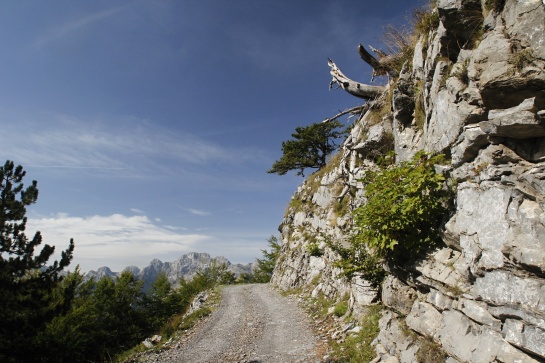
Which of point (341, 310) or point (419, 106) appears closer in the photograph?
point (419, 106)

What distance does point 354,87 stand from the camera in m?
17.4

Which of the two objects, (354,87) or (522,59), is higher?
(354,87)

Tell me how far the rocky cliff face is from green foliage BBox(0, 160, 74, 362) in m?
16.0

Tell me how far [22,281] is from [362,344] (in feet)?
53.3

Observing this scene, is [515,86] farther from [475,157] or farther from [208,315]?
[208,315]

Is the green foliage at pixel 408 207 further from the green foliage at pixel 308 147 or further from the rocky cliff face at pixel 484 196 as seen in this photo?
the green foliage at pixel 308 147

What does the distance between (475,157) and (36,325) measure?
65.2 ft

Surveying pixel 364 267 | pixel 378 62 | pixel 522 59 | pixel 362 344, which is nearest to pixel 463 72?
pixel 522 59

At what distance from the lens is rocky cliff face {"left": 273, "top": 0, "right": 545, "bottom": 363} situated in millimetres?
4961

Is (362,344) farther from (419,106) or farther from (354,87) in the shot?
(354,87)

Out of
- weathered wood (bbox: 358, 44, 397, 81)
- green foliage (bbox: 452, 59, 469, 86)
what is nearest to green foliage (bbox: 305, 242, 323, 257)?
weathered wood (bbox: 358, 44, 397, 81)

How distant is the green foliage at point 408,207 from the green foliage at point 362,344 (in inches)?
121

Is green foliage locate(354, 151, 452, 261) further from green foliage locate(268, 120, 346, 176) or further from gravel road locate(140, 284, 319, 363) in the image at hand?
green foliage locate(268, 120, 346, 176)

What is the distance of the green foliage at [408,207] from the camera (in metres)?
7.27
